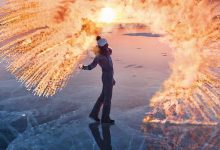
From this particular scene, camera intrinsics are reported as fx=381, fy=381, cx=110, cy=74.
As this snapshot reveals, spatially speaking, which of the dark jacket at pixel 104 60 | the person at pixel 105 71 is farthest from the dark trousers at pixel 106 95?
the dark jacket at pixel 104 60

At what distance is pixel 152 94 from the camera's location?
28.7ft

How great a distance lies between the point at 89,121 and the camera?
7.14 metres

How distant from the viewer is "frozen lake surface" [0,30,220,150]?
6164mm

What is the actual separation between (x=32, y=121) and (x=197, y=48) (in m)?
3.50

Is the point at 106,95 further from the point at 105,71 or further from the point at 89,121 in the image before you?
the point at 89,121

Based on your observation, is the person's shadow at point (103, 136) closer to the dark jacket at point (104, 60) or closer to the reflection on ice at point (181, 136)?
the reflection on ice at point (181, 136)

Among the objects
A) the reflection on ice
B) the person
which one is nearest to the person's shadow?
the person

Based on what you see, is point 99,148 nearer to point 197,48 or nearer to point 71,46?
point 71,46

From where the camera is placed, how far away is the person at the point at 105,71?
6.47m

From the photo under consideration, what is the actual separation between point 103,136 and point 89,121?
0.78 meters

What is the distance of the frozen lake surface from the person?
0.20m

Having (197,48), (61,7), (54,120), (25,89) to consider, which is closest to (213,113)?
(197,48)

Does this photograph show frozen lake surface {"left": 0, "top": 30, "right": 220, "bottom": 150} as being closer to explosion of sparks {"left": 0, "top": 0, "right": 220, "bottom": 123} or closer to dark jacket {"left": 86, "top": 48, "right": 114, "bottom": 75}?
explosion of sparks {"left": 0, "top": 0, "right": 220, "bottom": 123}

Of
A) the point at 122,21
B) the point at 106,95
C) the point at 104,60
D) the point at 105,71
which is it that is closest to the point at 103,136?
the point at 106,95
